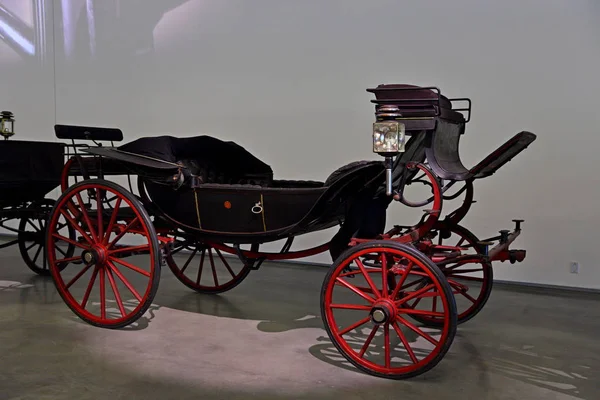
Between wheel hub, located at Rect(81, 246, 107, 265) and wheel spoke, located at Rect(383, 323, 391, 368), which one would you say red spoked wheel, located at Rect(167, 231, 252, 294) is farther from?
wheel spoke, located at Rect(383, 323, 391, 368)

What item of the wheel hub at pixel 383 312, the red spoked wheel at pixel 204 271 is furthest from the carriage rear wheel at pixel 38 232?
the wheel hub at pixel 383 312

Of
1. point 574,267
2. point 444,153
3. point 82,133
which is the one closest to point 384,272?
point 444,153

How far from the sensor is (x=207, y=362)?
324 cm

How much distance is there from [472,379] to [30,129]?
20.2ft

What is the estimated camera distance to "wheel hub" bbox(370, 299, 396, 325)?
2945 millimetres

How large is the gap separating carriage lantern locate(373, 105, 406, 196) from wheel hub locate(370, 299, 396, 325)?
510 mm

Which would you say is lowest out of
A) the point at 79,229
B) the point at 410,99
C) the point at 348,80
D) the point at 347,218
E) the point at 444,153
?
the point at 79,229

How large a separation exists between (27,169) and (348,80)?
9.00ft

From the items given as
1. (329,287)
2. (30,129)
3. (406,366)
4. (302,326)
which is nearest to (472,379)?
(406,366)

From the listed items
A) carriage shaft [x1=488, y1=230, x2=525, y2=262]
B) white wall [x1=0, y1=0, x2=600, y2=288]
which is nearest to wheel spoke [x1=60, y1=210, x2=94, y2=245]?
carriage shaft [x1=488, y1=230, x2=525, y2=262]

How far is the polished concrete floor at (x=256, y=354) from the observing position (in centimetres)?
289

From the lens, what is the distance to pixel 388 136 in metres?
2.94

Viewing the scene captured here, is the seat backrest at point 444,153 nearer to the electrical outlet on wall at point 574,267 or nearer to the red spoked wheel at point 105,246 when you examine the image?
the red spoked wheel at point 105,246

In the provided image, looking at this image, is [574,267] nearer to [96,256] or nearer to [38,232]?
[96,256]
